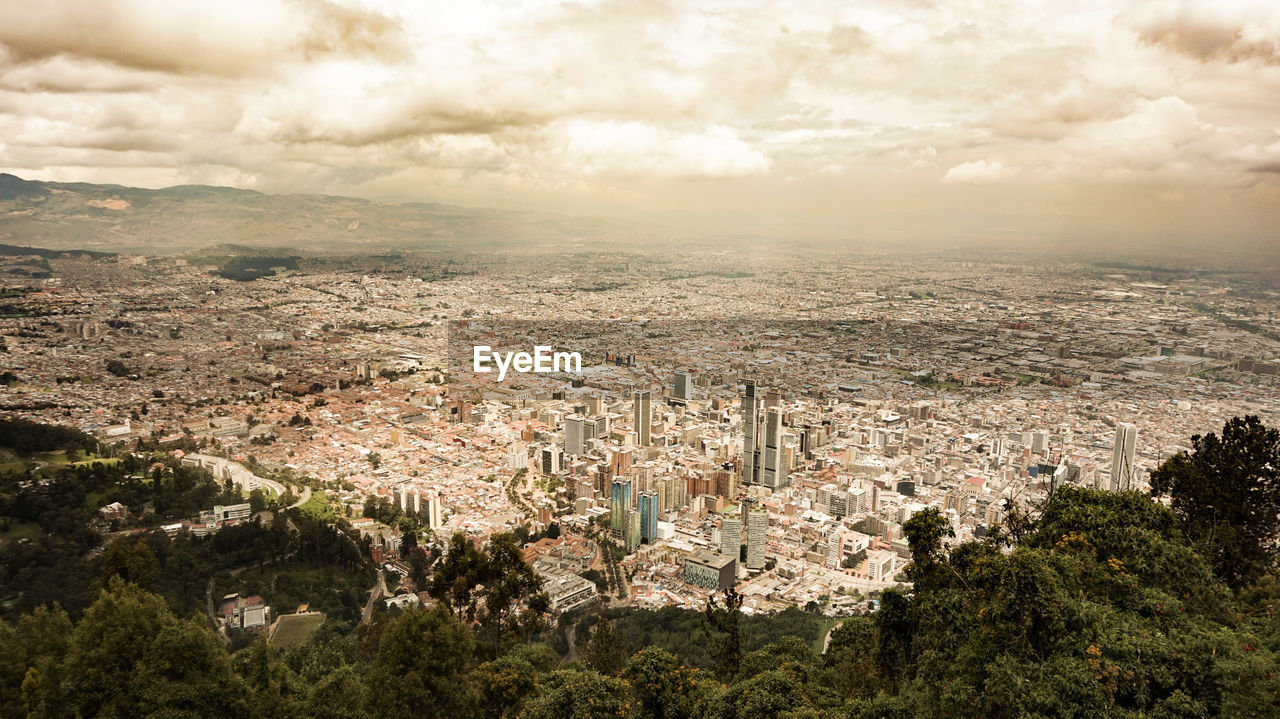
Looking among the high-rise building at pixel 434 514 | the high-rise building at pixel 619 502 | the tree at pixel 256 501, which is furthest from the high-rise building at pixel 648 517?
the tree at pixel 256 501

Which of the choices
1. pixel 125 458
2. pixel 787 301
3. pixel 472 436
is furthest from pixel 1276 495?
pixel 787 301

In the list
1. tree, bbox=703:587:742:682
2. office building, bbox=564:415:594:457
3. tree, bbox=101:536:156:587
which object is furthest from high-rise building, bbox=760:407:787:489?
tree, bbox=101:536:156:587

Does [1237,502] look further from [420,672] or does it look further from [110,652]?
[110,652]

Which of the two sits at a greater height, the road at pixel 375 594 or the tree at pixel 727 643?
the tree at pixel 727 643

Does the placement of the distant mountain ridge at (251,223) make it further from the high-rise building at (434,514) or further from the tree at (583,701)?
the tree at (583,701)

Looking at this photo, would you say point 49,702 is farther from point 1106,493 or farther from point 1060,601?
point 1106,493

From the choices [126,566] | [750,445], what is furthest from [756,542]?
[126,566]
